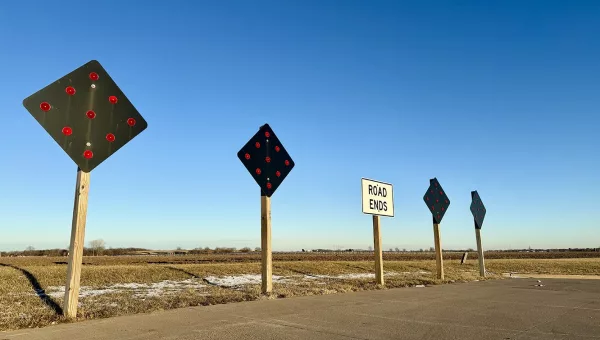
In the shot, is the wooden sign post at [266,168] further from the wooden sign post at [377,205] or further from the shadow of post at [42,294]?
the shadow of post at [42,294]

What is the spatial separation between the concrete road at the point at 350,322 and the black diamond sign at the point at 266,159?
12.7ft

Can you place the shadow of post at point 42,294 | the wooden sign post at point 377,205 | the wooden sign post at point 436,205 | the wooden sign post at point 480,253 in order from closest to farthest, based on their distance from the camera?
the shadow of post at point 42,294 < the wooden sign post at point 377,205 < the wooden sign post at point 436,205 < the wooden sign post at point 480,253

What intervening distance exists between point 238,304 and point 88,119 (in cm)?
509

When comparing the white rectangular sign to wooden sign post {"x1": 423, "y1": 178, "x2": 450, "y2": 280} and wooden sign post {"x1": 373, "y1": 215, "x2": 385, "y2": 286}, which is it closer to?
wooden sign post {"x1": 373, "y1": 215, "x2": 385, "y2": 286}

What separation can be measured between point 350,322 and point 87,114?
638 centimetres

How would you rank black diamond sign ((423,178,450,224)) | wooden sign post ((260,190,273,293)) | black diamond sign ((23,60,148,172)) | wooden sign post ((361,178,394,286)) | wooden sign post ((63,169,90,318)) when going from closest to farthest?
wooden sign post ((63,169,90,318))
black diamond sign ((23,60,148,172))
wooden sign post ((260,190,273,293))
wooden sign post ((361,178,394,286))
black diamond sign ((423,178,450,224))

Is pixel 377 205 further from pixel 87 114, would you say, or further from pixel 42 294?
pixel 42 294

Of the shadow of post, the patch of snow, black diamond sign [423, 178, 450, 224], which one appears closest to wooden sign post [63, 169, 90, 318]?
the shadow of post

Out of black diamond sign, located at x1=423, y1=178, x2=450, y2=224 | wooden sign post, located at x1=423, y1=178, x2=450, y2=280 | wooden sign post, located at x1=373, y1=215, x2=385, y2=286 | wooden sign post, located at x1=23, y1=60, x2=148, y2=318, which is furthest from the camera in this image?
black diamond sign, located at x1=423, y1=178, x2=450, y2=224

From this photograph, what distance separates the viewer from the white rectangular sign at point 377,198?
15703 mm

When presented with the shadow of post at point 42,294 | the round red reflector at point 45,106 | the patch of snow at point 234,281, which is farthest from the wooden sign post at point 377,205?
the round red reflector at point 45,106

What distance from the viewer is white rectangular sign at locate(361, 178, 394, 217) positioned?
15703mm

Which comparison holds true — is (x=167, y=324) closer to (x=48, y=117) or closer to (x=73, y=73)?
(x=48, y=117)

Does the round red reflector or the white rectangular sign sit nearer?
the round red reflector
